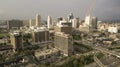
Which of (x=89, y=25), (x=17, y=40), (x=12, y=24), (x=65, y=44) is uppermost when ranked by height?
(x=12, y=24)

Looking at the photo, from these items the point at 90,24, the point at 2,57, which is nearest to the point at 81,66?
the point at 2,57

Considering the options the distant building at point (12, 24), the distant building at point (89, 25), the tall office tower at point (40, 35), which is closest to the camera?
the tall office tower at point (40, 35)

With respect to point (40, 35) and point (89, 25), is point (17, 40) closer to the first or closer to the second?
point (40, 35)

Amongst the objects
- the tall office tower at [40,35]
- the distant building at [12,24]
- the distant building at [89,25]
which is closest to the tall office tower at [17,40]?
the tall office tower at [40,35]

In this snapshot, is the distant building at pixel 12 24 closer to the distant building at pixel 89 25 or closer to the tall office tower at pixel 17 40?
the distant building at pixel 89 25

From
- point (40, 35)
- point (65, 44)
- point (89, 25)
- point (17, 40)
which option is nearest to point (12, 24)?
point (40, 35)

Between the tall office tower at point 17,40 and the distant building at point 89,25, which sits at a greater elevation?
the distant building at point 89,25

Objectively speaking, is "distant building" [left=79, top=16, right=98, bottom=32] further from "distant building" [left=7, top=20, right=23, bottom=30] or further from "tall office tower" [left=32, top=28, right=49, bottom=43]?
"distant building" [left=7, top=20, right=23, bottom=30]

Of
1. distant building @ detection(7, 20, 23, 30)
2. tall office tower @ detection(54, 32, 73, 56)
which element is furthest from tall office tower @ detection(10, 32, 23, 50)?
distant building @ detection(7, 20, 23, 30)

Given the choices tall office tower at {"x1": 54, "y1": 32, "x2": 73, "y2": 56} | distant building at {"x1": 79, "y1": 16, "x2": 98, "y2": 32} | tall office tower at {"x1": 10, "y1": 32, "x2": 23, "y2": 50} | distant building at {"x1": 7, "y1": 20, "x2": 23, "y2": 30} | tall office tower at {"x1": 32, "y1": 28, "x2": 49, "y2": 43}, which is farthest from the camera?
distant building at {"x1": 7, "y1": 20, "x2": 23, "y2": 30}
